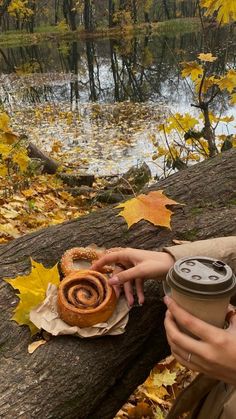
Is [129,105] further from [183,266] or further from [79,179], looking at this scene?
[183,266]

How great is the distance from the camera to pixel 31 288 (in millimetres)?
1603

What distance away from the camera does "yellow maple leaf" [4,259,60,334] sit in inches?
60.6

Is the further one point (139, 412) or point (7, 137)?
point (7, 137)

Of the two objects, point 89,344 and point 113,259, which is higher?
point 113,259

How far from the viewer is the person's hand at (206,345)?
1.06 metres

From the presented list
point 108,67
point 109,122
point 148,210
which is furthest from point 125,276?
point 108,67

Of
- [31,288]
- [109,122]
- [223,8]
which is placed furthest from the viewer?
[109,122]

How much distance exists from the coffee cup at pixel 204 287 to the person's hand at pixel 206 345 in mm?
25

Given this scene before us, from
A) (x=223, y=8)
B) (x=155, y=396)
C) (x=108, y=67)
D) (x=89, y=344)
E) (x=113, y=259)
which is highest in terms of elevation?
(x=223, y=8)

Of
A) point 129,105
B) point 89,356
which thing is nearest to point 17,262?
point 89,356

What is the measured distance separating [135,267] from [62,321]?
0.30 m

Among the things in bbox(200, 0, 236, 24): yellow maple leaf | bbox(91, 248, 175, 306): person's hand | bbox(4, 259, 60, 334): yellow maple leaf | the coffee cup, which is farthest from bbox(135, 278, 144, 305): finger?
bbox(200, 0, 236, 24): yellow maple leaf

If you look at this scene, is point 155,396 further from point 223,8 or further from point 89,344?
point 223,8

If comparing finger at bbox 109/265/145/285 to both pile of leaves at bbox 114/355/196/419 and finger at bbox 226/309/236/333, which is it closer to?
finger at bbox 226/309/236/333
